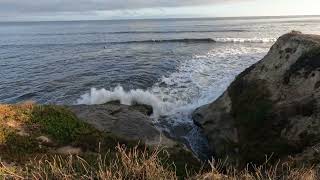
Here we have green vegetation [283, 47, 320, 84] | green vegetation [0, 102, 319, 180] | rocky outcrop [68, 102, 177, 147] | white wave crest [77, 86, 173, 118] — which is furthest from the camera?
white wave crest [77, 86, 173, 118]

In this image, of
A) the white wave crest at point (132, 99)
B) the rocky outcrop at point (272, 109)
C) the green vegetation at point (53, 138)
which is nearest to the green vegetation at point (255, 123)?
the rocky outcrop at point (272, 109)

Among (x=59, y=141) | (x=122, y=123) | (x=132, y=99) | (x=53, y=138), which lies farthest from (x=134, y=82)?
(x=59, y=141)

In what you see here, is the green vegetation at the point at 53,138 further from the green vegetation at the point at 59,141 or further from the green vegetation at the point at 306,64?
the green vegetation at the point at 306,64

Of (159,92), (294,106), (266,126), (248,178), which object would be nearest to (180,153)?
(266,126)

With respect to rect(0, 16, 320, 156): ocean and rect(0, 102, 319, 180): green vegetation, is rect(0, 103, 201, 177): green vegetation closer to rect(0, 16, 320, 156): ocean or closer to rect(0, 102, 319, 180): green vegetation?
rect(0, 102, 319, 180): green vegetation

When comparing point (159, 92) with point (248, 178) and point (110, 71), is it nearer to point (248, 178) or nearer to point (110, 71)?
point (110, 71)

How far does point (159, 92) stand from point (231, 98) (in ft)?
32.0

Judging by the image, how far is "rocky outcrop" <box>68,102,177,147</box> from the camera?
1360 centimetres

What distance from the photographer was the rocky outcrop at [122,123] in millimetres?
13598

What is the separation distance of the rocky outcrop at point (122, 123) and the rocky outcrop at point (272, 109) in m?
2.41

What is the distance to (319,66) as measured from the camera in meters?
14.0

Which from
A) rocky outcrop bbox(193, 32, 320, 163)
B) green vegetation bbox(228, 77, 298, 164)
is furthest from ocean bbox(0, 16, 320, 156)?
green vegetation bbox(228, 77, 298, 164)

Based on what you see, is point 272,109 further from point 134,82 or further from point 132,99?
point 134,82

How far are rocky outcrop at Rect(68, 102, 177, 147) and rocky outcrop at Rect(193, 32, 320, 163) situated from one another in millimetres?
2409
